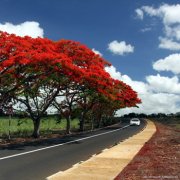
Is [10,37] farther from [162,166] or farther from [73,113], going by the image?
[73,113]

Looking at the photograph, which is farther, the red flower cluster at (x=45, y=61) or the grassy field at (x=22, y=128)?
the grassy field at (x=22, y=128)

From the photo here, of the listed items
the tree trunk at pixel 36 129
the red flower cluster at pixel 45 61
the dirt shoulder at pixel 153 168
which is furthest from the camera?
the tree trunk at pixel 36 129

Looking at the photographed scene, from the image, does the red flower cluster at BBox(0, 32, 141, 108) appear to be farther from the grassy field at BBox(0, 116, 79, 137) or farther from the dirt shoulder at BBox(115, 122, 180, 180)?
the dirt shoulder at BBox(115, 122, 180, 180)

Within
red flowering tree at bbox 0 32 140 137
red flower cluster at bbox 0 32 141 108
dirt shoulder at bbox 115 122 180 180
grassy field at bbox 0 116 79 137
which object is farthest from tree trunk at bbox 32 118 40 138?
dirt shoulder at bbox 115 122 180 180

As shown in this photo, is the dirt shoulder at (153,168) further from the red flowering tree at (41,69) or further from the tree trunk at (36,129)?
the tree trunk at (36,129)

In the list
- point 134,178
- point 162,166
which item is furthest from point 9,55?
point 134,178

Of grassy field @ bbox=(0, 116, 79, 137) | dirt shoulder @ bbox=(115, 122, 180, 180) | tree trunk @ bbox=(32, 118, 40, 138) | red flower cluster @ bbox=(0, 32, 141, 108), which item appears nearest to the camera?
dirt shoulder @ bbox=(115, 122, 180, 180)

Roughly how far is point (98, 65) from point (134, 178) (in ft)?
75.7

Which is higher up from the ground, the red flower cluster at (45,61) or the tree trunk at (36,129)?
the red flower cluster at (45,61)

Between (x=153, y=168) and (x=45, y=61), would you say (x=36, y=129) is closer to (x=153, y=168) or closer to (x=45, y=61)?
(x=45, y=61)

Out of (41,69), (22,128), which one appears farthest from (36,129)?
(22,128)

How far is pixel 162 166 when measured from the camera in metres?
15.6

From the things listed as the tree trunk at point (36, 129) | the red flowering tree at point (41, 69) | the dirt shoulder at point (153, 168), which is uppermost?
the red flowering tree at point (41, 69)

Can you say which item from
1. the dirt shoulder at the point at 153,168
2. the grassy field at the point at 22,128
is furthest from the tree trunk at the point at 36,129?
the dirt shoulder at the point at 153,168
